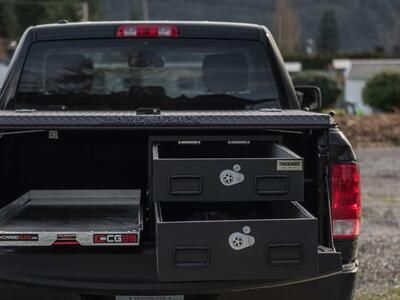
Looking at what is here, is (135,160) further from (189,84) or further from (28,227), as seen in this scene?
(189,84)

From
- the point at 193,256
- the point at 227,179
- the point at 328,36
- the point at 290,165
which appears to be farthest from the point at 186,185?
the point at 328,36

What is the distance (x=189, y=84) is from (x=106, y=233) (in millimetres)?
2249

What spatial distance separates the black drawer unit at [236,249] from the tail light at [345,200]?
18.7 inches

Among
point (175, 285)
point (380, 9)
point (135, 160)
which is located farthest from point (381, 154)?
point (380, 9)

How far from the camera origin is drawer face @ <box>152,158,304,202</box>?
128 inches

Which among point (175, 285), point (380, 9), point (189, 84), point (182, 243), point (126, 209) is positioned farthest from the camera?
point (380, 9)

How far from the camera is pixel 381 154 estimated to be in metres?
14.8

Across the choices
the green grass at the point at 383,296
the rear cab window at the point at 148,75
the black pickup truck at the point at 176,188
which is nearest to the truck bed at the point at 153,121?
the black pickup truck at the point at 176,188

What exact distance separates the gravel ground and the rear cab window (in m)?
1.75

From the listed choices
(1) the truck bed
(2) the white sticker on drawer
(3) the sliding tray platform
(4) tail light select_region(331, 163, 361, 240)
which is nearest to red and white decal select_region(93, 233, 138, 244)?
(3) the sliding tray platform

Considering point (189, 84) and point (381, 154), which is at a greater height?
point (189, 84)

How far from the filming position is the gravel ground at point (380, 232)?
5.78 metres

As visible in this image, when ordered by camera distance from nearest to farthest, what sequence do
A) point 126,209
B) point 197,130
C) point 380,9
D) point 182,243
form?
point 182,243 < point 197,130 < point 126,209 < point 380,9

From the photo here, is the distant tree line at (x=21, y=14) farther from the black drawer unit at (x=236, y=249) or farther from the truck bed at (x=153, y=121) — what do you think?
the black drawer unit at (x=236, y=249)
